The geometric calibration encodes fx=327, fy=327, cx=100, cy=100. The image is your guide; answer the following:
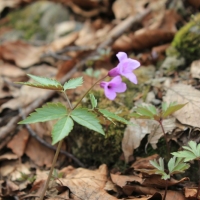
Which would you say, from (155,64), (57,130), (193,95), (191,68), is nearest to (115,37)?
(155,64)

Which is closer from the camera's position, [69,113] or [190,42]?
[69,113]

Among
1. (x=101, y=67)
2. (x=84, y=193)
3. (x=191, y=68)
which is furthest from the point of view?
(x=101, y=67)

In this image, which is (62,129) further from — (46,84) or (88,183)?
(88,183)

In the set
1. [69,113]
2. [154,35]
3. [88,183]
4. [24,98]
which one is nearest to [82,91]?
[24,98]

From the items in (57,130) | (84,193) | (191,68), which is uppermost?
(57,130)

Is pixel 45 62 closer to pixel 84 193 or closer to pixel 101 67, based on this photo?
pixel 101 67
